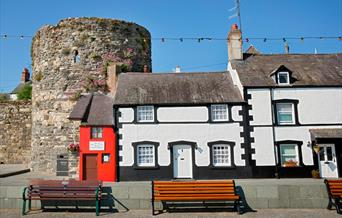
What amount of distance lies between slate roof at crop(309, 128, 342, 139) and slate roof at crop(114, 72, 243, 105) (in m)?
4.44

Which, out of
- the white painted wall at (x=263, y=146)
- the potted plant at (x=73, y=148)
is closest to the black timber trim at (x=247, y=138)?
the white painted wall at (x=263, y=146)

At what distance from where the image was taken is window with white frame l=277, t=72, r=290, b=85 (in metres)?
17.3

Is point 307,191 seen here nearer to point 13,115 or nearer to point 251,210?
point 251,210

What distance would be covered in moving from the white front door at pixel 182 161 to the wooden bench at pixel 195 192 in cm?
642

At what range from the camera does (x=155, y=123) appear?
54.4ft

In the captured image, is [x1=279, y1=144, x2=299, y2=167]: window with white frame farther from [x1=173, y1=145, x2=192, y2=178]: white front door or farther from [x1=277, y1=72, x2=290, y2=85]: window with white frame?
[x1=173, y1=145, x2=192, y2=178]: white front door

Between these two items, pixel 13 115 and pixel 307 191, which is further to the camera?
pixel 13 115

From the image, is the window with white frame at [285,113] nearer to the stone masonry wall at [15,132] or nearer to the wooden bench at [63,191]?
the wooden bench at [63,191]

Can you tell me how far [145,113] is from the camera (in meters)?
16.8

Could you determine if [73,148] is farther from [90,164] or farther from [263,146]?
[263,146]

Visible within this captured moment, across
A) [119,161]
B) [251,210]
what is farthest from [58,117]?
[251,210]

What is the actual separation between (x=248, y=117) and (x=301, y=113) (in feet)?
10.2

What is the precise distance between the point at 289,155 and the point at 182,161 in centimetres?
611

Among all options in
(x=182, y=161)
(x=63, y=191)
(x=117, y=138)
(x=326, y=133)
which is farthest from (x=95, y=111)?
(x=326, y=133)
